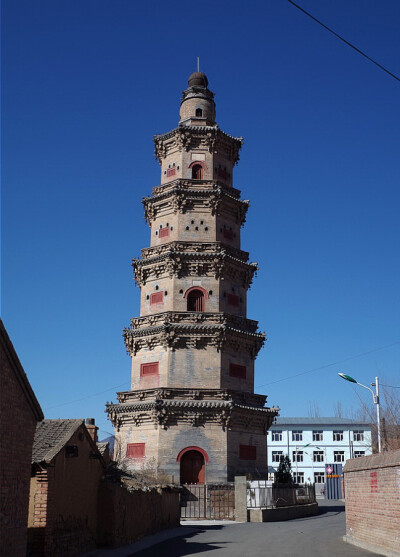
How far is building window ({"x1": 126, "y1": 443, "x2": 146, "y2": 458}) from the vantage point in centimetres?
4051

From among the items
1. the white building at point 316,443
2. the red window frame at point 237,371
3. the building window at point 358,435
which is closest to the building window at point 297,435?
the white building at point 316,443

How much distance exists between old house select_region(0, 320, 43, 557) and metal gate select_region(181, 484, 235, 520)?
24.1 metres

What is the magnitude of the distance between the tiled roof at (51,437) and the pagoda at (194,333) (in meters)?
20.1

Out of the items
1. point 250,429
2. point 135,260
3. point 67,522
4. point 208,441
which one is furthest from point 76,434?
point 135,260

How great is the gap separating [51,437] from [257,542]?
34.4 feet

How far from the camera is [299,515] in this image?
41188 mm

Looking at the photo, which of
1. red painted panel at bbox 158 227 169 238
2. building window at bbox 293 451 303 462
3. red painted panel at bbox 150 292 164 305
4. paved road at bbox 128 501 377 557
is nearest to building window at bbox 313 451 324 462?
building window at bbox 293 451 303 462

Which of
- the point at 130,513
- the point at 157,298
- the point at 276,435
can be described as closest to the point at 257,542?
the point at 130,513

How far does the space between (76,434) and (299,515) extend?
2623cm

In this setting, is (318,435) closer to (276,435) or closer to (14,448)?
(276,435)

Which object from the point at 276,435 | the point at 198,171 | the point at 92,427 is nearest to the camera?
the point at 92,427

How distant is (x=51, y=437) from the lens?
19.1 meters

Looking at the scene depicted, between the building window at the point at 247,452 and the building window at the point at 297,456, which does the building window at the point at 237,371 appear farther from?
the building window at the point at 297,456

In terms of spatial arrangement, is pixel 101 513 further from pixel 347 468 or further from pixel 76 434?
pixel 347 468
